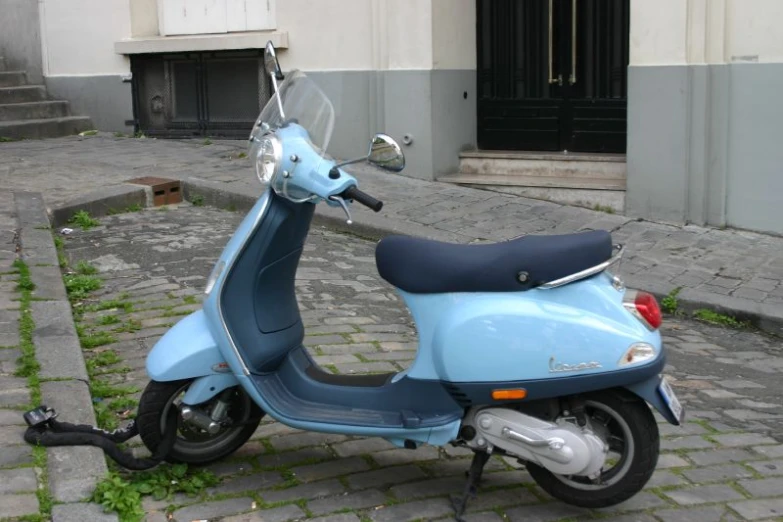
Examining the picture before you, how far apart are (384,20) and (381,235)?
112 inches

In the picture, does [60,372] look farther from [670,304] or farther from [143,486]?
[670,304]

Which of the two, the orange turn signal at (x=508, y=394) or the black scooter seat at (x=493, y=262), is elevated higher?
the black scooter seat at (x=493, y=262)

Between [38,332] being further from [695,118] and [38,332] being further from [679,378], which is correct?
[695,118]

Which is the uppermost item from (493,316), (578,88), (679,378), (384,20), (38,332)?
(384,20)

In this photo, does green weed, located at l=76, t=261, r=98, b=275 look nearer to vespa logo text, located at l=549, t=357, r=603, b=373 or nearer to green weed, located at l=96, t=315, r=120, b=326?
green weed, located at l=96, t=315, r=120, b=326

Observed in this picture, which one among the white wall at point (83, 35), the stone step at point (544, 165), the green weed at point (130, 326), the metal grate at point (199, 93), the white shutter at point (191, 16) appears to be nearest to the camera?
the green weed at point (130, 326)

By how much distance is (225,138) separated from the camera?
41.3 ft

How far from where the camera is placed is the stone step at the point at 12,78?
13391 millimetres

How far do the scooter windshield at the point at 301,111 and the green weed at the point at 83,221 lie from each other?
4739 mm

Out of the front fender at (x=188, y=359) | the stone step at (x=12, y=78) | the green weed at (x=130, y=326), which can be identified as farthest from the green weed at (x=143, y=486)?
the stone step at (x=12, y=78)

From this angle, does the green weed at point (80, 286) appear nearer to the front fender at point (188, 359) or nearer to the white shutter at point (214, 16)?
the front fender at point (188, 359)

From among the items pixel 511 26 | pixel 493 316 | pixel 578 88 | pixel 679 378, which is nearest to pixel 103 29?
pixel 511 26

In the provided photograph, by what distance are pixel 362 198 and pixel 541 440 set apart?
107 cm

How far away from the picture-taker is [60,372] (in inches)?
196
